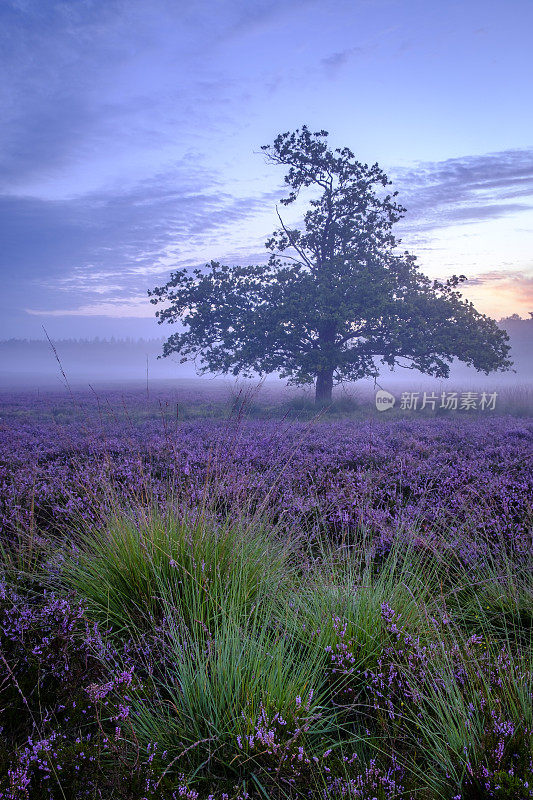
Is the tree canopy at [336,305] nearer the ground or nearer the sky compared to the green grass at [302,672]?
nearer the sky

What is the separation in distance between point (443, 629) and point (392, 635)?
1.90 feet

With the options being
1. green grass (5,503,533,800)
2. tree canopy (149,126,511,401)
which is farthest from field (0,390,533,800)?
tree canopy (149,126,511,401)

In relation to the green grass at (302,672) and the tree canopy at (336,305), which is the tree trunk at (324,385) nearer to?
the tree canopy at (336,305)

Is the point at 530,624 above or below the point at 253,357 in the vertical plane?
below

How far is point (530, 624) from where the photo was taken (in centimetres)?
329

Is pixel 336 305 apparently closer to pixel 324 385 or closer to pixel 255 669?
pixel 324 385

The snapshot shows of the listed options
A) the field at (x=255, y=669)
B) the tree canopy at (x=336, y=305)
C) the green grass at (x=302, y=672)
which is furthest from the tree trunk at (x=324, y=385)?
the green grass at (x=302, y=672)

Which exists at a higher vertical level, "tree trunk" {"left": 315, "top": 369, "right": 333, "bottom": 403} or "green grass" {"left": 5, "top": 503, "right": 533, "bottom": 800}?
"tree trunk" {"left": 315, "top": 369, "right": 333, "bottom": 403}

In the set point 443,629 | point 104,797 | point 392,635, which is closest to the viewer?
point 104,797

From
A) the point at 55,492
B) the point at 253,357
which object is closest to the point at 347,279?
the point at 253,357

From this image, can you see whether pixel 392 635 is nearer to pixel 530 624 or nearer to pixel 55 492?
pixel 530 624

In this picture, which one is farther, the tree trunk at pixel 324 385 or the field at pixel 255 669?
the tree trunk at pixel 324 385

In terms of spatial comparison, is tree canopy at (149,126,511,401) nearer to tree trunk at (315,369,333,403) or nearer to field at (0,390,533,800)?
tree trunk at (315,369,333,403)

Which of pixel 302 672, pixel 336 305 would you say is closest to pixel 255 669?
pixel 302 672
